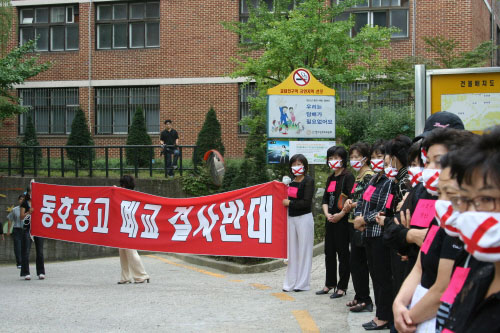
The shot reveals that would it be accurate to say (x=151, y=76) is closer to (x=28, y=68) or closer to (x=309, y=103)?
(x=28, y=68)

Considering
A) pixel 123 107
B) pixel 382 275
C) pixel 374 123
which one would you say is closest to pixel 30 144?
pixel 123 107

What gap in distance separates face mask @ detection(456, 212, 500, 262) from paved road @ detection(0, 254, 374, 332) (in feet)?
17.1

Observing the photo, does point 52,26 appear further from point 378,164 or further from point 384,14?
point 378,164

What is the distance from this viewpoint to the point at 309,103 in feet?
44.5

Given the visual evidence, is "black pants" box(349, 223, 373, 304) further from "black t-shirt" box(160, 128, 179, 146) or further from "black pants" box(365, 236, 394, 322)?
"black t-shirt" box(160, 128, 179, 146)

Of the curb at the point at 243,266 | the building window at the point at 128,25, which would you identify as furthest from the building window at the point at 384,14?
the curb at the point at 243,266

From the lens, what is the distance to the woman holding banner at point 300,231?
10336mm

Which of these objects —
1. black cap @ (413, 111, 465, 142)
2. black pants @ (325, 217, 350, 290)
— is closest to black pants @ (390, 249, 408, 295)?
black cap @ (413, 111, 465, 142)

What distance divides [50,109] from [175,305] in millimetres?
24281

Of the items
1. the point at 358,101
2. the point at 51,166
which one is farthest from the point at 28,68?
the point at 358,101

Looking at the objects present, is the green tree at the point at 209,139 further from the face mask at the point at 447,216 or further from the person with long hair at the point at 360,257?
the face mask at the point at 447,216

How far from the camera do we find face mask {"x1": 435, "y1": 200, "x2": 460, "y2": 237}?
2.62m

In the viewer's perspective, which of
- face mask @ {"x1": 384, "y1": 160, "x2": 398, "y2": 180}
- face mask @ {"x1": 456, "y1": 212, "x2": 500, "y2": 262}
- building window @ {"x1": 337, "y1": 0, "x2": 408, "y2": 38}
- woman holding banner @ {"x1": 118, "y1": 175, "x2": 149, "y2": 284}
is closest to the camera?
face mask @ {"x1": 456, "y1": 212, "x2": 500, "y2": 262}

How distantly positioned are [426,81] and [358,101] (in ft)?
55.9
